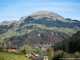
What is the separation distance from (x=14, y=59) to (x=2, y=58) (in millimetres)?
2753

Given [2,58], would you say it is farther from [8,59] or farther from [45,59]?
[45,59]

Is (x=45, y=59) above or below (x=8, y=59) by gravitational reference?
below

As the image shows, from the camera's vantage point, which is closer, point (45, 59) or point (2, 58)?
point (2, 58)

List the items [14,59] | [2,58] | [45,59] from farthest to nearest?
[45,59], [14,59], [2,58]

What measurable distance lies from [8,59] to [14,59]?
1.55 meters

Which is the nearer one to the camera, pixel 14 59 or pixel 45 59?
pixel 14 59

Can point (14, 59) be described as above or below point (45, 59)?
above

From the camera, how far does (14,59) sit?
33.8m

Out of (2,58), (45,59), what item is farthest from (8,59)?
(45,59)

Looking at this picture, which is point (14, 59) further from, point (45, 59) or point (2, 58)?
point (45, 59)

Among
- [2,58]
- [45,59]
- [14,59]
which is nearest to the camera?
[2,58]

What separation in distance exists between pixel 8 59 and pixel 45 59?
10981 cm

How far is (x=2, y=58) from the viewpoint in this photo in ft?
103

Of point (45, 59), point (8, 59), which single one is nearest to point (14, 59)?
point (8, 59)
